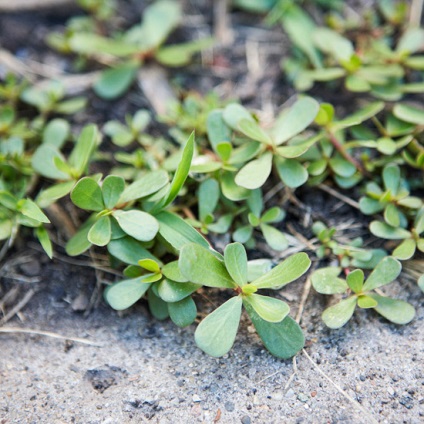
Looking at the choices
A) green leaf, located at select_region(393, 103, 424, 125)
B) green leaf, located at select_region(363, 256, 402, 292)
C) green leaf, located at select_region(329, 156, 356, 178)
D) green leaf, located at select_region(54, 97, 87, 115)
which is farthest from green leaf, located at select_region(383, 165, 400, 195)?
green leaf, located at select_region(54, 97, 87, 115)

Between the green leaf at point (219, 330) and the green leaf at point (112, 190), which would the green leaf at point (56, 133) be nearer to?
the green leaf at point (112, 190)

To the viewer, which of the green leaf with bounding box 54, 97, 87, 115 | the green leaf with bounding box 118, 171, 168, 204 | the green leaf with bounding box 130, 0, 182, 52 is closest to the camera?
the green leaf with bounding box 118, 171, 168, 204

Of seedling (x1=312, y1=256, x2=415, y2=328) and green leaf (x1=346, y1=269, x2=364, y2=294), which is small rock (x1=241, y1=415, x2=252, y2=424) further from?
green leaf (x1=346, y1=269, x2=364, y2=294)

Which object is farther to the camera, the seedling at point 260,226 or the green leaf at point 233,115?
the green leaf at point 233,115

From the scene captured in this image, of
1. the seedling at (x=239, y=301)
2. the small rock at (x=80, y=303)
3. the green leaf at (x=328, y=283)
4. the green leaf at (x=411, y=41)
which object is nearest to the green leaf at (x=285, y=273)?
the seedling at (x=239, y=301)

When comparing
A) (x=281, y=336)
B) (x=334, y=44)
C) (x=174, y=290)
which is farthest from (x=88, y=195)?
(x=334, y=44)

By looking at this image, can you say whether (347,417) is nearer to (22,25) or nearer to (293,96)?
(293,96)
